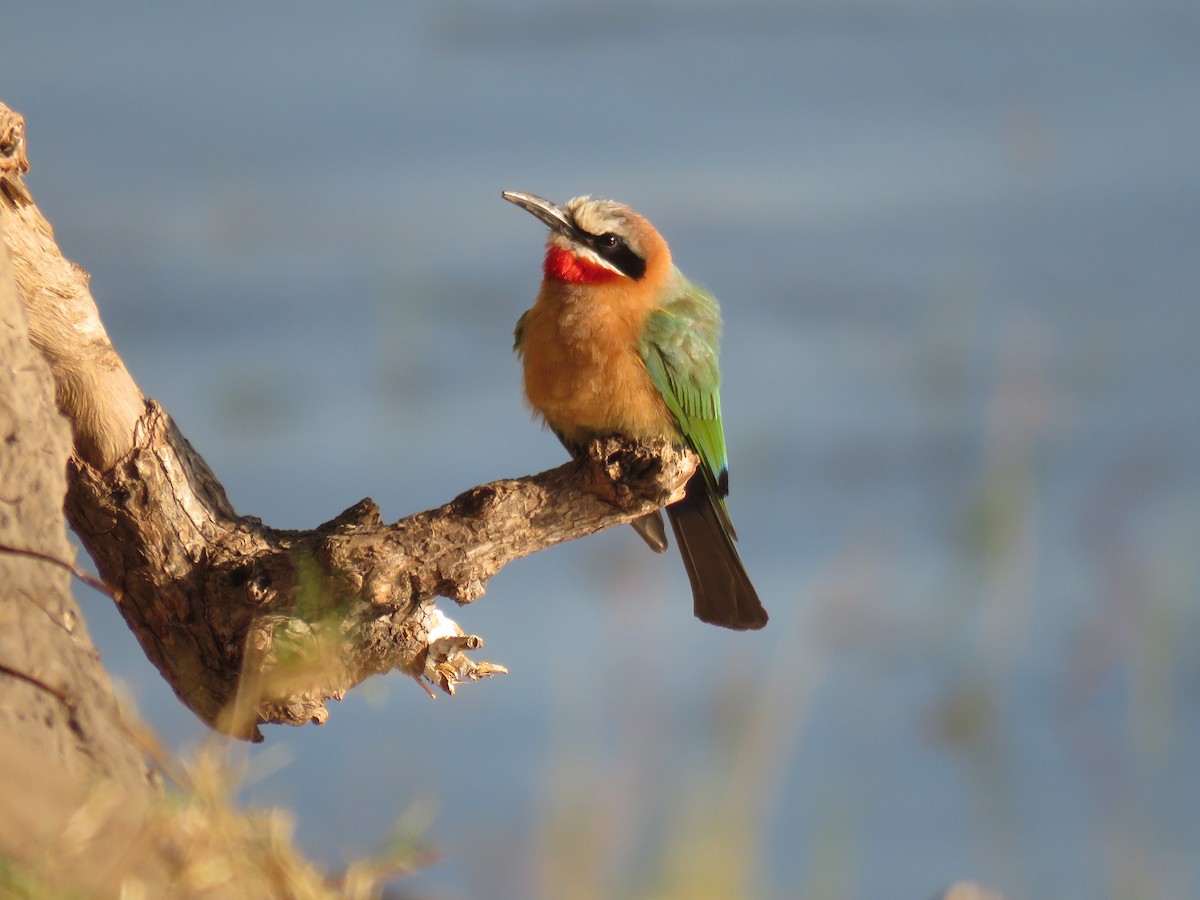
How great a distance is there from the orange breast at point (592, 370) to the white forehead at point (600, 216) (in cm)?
20

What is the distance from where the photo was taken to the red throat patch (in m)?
3.04

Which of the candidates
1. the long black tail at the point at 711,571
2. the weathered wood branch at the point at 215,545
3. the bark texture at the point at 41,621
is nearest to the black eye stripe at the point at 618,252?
the long black tail at the point at 711,571

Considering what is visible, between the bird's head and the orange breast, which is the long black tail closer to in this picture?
the orange breast

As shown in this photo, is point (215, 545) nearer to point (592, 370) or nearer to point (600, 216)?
point (592, 370)

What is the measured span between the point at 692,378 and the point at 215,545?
106 cm

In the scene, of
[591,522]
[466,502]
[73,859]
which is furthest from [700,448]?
[73,859]

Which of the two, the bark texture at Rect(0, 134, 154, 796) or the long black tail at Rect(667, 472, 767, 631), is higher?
the bark texture at Rect(0, 134, 154, 796)

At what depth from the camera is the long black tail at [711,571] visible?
9.84 ft

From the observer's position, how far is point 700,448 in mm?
2895

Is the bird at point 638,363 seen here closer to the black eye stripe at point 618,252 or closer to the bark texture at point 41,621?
the black eye stripe at point 618,252

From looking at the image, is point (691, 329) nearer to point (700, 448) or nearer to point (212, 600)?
point (700, 448)

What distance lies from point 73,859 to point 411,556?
38.2 inches

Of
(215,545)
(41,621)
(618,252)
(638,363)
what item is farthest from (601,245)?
(41,621)

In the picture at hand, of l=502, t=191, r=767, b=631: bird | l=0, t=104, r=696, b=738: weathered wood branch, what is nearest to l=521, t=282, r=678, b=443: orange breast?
l=502, t=191, r=767, b=631: bird
